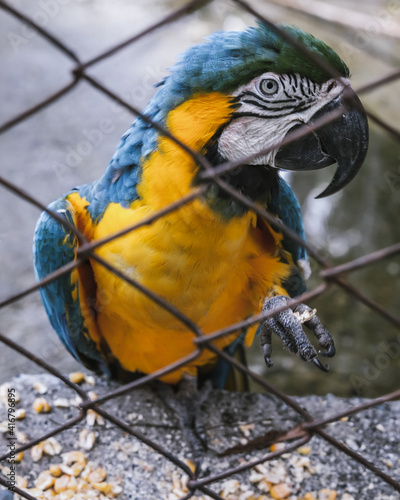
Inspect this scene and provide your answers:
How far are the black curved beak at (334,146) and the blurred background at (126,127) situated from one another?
504 mm

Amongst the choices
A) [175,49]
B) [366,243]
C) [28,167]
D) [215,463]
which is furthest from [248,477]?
[175,49]

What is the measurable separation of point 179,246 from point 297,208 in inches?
19.0

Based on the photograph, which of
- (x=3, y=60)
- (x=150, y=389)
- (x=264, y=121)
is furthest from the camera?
(x=3, y=60)

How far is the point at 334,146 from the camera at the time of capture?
1.35 meters

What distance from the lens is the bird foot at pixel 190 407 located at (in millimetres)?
1779

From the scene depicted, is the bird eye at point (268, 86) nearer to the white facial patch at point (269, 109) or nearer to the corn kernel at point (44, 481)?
the white facial patch at point (269, 109)

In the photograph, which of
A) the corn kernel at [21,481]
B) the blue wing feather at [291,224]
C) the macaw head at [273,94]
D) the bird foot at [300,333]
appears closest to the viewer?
the macaw head at [273,94]

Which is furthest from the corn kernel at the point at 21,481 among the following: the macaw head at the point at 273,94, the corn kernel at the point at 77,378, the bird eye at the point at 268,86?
the bird eye at the point at 268,86

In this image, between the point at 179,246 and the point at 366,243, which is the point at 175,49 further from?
the point at 179,246

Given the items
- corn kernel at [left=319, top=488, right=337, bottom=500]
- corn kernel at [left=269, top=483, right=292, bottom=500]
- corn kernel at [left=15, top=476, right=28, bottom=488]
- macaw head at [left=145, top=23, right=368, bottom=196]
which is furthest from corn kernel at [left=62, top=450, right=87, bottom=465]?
macaw head at [left=145, top=23, right=368, bottom=196]

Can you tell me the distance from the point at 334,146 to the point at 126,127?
3294 millimetres

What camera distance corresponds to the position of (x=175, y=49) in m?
5.24

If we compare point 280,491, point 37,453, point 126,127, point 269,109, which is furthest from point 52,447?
point 126,127

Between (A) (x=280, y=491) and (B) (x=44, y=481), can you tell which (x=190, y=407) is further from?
(B) (x=44, y=481)
